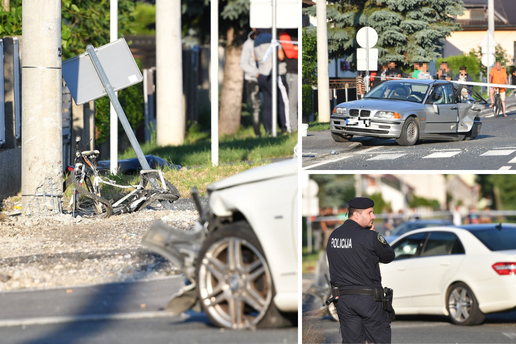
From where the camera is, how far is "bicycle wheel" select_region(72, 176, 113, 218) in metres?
9.22

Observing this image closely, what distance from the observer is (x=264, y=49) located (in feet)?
65.0

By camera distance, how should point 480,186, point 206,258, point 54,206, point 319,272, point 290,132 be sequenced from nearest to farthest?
point 206,258
point 54,206
point 319,272
point 290,132
point 480,186

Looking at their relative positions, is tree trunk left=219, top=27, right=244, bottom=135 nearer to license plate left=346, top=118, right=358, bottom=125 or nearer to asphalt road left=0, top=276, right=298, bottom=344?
asphalt road left=0, top=276, right=298, bottom=344

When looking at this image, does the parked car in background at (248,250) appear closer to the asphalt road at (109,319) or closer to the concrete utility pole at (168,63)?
the asphalt road at (109,319)

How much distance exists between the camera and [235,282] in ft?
17.3

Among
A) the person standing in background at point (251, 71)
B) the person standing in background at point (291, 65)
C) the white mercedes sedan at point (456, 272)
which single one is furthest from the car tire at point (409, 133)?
the person standing in background at point (291, 65)

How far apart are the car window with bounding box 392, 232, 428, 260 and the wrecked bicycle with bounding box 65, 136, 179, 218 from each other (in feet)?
8.28

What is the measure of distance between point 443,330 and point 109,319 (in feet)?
12.3

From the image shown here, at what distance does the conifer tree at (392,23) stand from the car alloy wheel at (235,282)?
4.63ft

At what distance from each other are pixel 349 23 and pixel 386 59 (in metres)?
0.37

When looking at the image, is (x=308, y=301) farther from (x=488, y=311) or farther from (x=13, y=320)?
(x=13, y=320)

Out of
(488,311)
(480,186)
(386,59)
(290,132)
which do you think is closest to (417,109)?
(386,59)

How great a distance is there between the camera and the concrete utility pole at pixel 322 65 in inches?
215

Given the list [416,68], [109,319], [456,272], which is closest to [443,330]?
[456,272]
